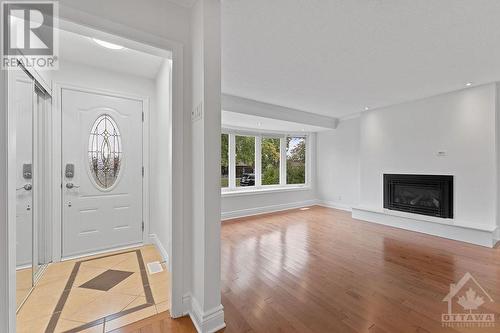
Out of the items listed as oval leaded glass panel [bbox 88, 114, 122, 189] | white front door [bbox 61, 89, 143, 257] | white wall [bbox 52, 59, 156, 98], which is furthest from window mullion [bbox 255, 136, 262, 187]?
oval leaded glass panel [bbox 88, 114, 122, 189]

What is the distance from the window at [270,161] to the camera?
249 inches

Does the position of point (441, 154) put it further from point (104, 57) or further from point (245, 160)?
point (104, 57)

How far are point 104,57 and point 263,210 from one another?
179 inches

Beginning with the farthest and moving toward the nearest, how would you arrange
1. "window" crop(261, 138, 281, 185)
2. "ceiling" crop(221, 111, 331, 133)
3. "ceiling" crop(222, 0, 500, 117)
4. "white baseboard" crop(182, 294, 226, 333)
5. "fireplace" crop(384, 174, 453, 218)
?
"window" crop(261, 138, 281, 185), "ceiling" crop(221, 111, 331, 133), "fireplace" crop(384, 174, 453, 218), "ceiling" crop(222, 0, 500, 117), "white baseboard" crop(182, 294, 226, 333)

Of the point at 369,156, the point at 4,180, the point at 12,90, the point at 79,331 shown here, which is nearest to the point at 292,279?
the point at 79,331

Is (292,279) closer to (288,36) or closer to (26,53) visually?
(288,36)

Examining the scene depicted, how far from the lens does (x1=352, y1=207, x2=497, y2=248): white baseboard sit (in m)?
3.41

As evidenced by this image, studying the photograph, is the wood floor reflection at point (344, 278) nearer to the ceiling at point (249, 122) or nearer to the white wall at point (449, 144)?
the white wall at point (449, 144)

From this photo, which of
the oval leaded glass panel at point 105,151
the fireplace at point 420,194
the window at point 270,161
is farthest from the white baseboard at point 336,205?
the oval leaded glass panel at point 105,151

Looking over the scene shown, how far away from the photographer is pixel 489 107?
11.4ft

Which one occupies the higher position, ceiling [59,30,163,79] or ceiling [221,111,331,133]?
ceiling [59,30,163,79]

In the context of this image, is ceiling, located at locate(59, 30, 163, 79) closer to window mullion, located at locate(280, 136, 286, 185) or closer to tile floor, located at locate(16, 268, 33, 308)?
tile floor, located at locate(16, 268, 33, 308)

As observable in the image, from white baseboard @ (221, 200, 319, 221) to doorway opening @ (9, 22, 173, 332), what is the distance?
6.78ft

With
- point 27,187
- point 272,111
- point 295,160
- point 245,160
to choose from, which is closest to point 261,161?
point 245,160
